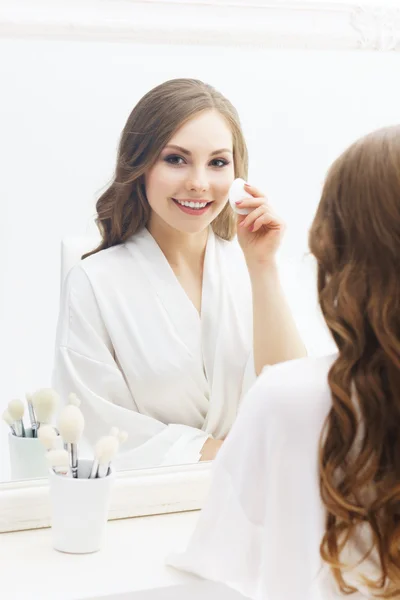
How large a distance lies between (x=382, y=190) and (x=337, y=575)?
403mm

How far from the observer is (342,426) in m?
0.78

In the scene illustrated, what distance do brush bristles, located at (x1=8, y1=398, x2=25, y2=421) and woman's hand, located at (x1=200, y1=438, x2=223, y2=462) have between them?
0.95 feet

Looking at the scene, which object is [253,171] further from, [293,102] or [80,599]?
[80,599]

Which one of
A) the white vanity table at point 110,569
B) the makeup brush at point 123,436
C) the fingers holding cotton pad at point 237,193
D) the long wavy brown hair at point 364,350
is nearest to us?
the long wavy brown hair at point 364,350

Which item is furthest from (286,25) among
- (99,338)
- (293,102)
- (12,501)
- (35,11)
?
(12,501)

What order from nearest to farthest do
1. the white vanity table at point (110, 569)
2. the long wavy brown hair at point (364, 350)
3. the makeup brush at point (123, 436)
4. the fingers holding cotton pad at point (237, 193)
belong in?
the long wavy brown hair at point (364, 350) < the white vanity table at point (110, 569) < the makeup brush at point (123, 436) < the fingers holding cotton pad at point (237, 193)

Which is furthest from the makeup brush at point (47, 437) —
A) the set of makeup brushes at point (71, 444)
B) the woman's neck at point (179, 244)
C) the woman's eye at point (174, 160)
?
the woman's eye at point (174, 160)

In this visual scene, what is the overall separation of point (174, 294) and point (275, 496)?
0.47m

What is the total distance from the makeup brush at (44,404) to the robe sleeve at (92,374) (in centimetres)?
2

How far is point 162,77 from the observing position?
120 cm

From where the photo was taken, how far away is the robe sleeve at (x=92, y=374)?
1182 millimetres

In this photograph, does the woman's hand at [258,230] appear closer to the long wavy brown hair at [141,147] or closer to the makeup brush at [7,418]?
the long wavy brown hair at [141,147]

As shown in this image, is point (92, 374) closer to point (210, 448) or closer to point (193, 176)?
point (210, 448)

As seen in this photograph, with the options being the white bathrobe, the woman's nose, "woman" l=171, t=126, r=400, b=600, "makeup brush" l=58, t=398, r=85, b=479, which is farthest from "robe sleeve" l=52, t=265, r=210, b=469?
"woman" l=171, t=126, r=400, b=600
